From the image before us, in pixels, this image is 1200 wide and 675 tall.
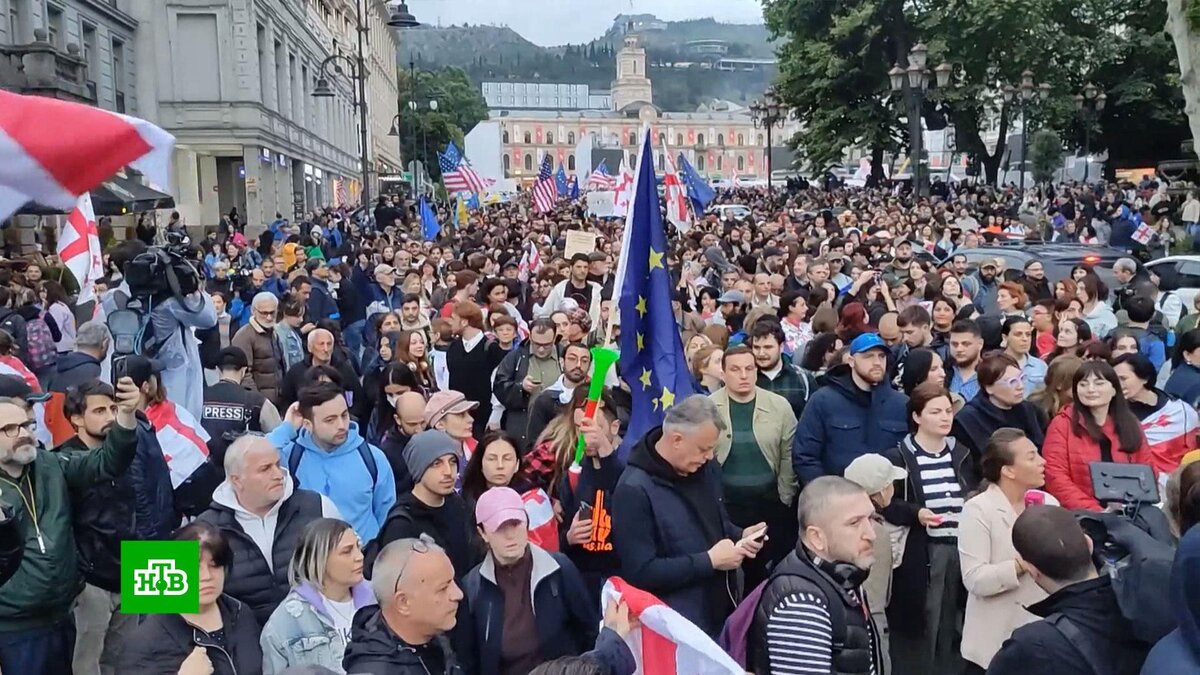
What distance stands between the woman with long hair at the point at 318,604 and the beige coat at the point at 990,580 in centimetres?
230

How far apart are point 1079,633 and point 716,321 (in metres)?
6.60

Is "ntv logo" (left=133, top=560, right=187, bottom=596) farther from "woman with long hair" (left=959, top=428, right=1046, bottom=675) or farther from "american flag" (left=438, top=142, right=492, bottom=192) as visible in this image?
"american flag" (left=438, top=142, right=492, bottom=192)

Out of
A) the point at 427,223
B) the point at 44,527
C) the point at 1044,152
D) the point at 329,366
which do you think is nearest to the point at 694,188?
the point at 427,223

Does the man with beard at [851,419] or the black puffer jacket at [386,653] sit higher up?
the man with beard at [851,419]

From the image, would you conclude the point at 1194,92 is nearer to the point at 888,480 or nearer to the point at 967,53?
the point at 888,480

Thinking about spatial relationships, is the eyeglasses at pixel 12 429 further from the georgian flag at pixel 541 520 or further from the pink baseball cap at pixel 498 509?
the georgian flag at pixel 541 520

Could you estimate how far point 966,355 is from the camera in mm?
6605

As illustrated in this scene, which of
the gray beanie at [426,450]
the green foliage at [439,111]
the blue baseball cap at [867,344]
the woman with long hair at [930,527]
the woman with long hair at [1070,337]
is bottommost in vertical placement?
the woman with long hair at [930,527]

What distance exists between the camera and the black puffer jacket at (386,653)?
3344mm

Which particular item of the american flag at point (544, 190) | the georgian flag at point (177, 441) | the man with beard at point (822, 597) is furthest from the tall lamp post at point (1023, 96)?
the man with beard at point (822, 597)

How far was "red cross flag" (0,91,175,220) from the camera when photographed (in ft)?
11.4

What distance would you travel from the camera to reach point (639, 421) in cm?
534

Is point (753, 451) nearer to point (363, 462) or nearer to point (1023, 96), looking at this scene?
point (363, 462)

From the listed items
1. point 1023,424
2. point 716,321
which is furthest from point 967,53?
point 1023,424
